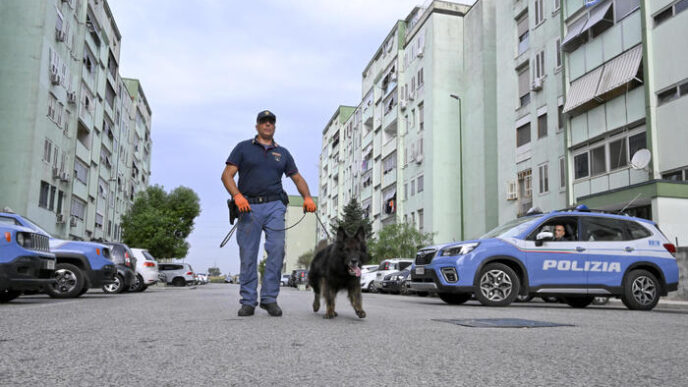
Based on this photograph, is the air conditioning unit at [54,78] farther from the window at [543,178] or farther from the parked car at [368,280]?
the window at [543,178]

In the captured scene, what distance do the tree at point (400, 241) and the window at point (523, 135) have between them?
10307mm

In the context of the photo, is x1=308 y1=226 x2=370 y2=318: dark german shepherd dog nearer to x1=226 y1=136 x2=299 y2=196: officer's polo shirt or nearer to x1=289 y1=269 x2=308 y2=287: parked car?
x1=226 y1=136 x2=299 y2=196: officer's polo shirt

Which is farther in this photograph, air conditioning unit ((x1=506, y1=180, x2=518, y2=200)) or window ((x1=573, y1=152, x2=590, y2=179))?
air conditioning unit ((x1=506, y1=180, x2=518, y2=200))

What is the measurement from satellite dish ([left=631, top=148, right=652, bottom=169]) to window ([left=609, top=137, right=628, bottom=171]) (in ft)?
5.92

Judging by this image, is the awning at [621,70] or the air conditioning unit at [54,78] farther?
the air conditioning unit at [54,78]

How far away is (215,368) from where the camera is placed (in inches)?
133

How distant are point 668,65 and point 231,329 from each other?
68.8ft

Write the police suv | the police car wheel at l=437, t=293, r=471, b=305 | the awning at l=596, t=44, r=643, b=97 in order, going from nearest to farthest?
the police suv < the police car wheel at l=437, t=293, r=471, b=305 < the awning at l=596, t=44, r=643, b=97

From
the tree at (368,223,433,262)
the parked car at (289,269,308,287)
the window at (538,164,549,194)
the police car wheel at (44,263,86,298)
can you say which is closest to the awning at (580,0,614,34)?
the window at (538,164,549,194)

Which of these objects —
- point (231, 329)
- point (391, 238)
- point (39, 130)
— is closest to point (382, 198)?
point (391, 238)

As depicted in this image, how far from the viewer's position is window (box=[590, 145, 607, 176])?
25452 mm

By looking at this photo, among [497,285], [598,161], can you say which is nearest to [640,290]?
[497,285]

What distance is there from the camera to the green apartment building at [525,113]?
21.9 metres

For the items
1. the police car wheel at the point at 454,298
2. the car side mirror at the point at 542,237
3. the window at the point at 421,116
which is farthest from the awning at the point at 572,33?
the window at the point at 421,116
